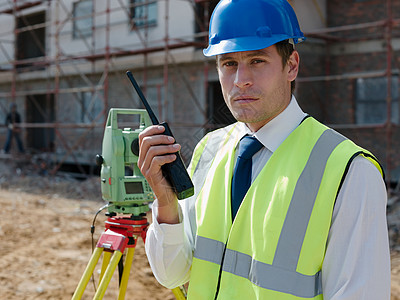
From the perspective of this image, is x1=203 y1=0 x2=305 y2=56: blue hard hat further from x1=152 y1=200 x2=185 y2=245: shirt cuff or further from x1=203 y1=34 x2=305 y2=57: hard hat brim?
x1=152 y1=200 x2=185 y2=245: shirt cuff

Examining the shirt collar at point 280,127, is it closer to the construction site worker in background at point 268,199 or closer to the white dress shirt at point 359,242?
the construction site worker in background at point 268,199

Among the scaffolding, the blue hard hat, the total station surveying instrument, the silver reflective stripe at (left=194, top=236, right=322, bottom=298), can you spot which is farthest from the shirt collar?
the scaffolding

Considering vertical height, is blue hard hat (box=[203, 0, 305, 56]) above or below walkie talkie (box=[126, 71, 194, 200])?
above

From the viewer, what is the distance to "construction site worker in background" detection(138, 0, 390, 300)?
1.17 m

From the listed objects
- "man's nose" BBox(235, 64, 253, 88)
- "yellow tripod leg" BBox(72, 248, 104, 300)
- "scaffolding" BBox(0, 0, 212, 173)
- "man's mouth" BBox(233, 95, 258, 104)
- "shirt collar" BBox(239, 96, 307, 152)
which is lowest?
"yellow tripod leg" BBox(72, 248, 104, 300)

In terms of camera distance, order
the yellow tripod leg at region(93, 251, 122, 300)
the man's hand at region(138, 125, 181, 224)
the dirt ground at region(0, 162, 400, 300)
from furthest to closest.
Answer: the dirt ground at region(0, 162, 400, 300)
the yellow tripod leg at region(93, 251, 122, 300)
the man's hand at region(138, 125, 181, 224)

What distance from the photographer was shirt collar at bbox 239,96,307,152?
1.43 meters

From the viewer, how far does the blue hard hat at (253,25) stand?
53.6 inches

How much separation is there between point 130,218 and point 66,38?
12572 millimetres

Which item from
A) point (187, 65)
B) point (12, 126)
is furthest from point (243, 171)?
point (12, 126)

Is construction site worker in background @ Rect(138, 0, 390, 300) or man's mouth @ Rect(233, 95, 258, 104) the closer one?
construction site worker in background @ Rect(138, 0, 390, 300)

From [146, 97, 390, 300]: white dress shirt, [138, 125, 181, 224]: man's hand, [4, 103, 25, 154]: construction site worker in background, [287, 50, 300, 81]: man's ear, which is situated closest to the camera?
[146, 97, 390, 300]: white dress shirt

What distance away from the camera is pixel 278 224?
49.7 inches

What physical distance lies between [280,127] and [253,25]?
319 mm
